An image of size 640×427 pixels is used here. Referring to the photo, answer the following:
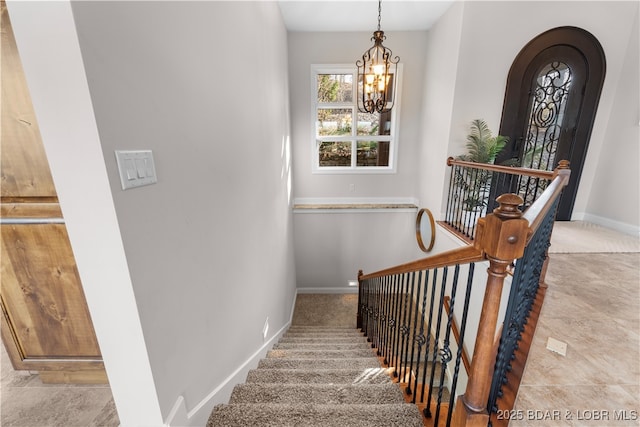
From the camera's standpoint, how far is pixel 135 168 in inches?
32.8

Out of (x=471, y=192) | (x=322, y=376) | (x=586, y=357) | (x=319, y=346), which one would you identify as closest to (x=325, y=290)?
(x=319, y=346)

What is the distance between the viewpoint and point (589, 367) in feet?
4.30

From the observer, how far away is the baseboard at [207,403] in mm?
1081

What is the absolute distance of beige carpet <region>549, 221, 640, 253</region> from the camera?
2658 millimetres

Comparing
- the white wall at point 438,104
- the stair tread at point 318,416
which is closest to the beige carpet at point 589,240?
the white wall at point 438,104

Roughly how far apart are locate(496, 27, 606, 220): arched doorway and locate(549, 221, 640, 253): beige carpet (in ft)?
2.15

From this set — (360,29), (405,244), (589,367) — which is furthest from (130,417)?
(360,29)

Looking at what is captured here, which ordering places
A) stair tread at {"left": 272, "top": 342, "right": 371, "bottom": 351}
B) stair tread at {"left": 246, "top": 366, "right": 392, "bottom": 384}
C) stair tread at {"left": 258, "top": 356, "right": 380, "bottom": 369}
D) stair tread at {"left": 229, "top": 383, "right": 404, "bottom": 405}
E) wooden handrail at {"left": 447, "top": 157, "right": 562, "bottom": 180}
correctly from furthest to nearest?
stair tread at {"left": 272, "top": 342, "right": 371, "bottom": 351} → stair tread at {"left": 258, "top": 356, "right": 380, "bottom": 369} → wooden handrail at {"left": 447, "top": 157, "right": 562, "bottom": 180} → stair tread at {"left": 246, "top": 366, "right": 392, "bottom": 384} → stair tread at {"left": 229, "top": 383, "right": 404, "bottom": 405}

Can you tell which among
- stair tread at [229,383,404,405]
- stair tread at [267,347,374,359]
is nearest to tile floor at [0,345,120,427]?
stair tread at [229,383,404,405]

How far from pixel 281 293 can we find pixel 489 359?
9.13 ft

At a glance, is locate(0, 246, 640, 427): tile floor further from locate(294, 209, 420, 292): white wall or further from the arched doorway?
locate(294, 209, 420, 292): white wall

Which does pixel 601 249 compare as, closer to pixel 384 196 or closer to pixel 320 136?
pixel 384 196

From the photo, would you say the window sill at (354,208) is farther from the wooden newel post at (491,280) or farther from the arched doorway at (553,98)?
the wooden newel post at (491,280)

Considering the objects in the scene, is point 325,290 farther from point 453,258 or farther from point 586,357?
point 453,258
